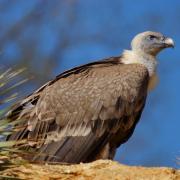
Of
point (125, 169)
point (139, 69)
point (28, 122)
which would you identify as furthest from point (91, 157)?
point (125, 169)

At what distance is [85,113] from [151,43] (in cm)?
212

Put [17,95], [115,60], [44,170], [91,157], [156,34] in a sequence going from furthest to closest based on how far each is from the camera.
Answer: [156,34], [115,60], [91,157], [44,170], [17,95]

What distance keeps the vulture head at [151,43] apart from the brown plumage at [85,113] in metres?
0.97

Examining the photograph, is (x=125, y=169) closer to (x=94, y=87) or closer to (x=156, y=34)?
(x=94, y=87)

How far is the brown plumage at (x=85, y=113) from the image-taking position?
836 cm

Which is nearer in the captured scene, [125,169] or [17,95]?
[17,95]

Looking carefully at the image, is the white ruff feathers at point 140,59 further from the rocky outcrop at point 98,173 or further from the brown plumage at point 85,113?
the rocky outcrop at point 98,173

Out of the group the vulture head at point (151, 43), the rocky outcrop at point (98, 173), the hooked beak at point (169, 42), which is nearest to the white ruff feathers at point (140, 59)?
the vulture head at point (151, 43)

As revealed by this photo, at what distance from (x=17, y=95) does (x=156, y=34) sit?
5.43 m

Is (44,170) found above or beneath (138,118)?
beneath

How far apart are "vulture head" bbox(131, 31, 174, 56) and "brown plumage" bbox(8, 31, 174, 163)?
97cm

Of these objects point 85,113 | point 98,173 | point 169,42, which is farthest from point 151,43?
point 98,173

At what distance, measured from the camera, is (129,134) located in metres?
8.82

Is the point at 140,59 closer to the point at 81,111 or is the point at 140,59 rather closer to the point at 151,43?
the point at 151,43
